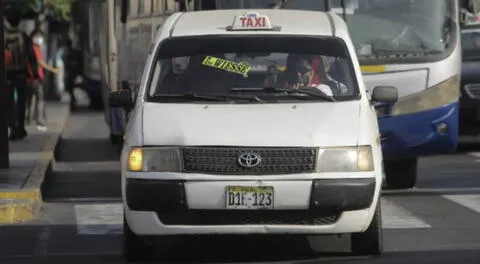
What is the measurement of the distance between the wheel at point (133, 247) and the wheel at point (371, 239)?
1543mm

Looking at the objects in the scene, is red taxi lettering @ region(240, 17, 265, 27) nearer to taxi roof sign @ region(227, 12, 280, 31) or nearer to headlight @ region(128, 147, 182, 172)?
taxi roof sign @ region(227, 12, 280, 31)

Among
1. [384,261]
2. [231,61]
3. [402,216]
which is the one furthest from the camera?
[402,216]

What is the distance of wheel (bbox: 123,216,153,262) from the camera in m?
10.1

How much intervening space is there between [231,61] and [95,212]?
3350mm

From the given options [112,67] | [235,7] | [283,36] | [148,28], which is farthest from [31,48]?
[283,36]

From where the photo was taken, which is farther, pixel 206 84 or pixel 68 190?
pixel 68 190

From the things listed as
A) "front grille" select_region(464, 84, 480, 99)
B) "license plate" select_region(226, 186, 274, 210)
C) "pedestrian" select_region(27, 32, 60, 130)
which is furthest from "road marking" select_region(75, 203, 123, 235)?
"pedestrian" select_region(27, 32, 60, 130)

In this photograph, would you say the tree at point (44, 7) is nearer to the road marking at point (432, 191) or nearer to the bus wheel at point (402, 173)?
the bus wheel at point (402, 173)

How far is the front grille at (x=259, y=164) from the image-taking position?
9688 millimetres

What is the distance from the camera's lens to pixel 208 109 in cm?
1016

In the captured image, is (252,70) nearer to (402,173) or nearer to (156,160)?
(156,160)

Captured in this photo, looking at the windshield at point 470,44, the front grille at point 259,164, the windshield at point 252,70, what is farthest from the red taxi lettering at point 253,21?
the windshield at point 470,44

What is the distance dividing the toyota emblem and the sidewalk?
12.7ft

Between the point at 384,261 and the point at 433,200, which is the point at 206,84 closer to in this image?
the point at 384,261
